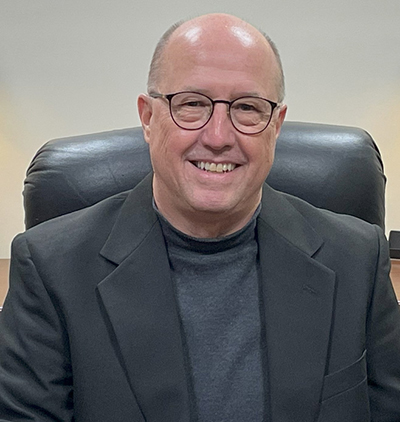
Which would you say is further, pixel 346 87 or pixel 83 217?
pixel 346 87

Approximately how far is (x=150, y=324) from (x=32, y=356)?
207 mm

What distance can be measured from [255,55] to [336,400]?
2.06 ft

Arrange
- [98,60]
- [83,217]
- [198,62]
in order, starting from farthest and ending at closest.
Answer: [98,60] < [83,217] < [198,62]

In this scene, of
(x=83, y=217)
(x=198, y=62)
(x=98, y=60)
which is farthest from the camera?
(x=98, y=60)

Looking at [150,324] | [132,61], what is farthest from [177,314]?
[132,61]

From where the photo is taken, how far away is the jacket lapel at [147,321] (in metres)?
1.02

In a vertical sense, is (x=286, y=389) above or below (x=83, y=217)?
below

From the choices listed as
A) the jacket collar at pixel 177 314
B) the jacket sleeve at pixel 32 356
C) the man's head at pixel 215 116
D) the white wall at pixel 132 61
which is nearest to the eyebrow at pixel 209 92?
the man's head at pixel 215 116

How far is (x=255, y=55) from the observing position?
3.44ft

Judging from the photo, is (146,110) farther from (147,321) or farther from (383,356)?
(383,356)

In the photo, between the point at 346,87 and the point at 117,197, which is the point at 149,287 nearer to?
the point at 117,197

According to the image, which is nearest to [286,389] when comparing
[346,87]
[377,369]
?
[377,369]

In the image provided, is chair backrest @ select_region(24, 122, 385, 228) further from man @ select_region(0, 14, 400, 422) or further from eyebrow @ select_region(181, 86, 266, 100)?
eyebrow @ select_region(181, 86, 266, 100)

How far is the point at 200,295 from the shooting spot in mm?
1101
